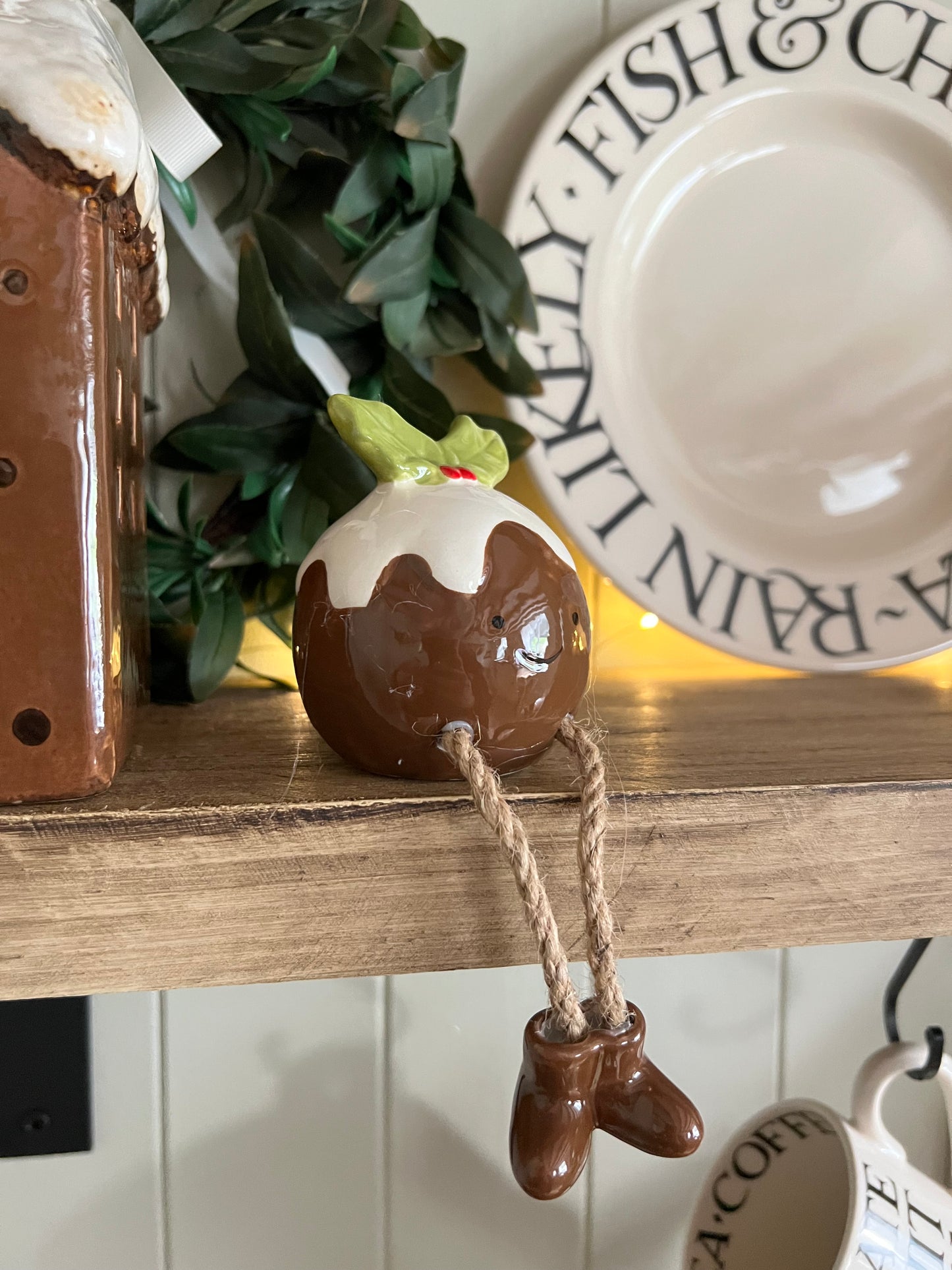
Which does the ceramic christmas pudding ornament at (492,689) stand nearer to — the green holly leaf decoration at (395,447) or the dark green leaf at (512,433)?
the green holly leaf decoration at (395,447)

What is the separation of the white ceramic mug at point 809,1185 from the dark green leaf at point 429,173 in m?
0.54

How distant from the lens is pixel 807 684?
0.58m

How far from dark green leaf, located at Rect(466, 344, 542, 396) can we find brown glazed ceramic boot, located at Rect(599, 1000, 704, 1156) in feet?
1.20

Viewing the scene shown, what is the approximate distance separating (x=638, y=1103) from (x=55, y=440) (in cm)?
29

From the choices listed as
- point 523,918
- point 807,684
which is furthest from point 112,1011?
point 807,684

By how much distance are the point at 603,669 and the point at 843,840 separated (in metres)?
0.28

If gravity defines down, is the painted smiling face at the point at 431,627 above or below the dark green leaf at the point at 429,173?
below

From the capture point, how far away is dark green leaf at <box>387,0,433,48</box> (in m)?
0.52

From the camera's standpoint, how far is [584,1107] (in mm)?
310

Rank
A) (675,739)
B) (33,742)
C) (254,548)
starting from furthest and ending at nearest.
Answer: (254,548) → (675,739) → (33,742)

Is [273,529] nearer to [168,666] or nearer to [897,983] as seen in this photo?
[168,666]

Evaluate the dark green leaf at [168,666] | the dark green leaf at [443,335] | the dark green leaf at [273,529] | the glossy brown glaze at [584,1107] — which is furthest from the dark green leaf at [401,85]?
the glossy brown glaze at [584,1107]

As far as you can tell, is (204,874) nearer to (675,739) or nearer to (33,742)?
(33,742)

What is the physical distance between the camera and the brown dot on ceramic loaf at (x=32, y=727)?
0.31m
